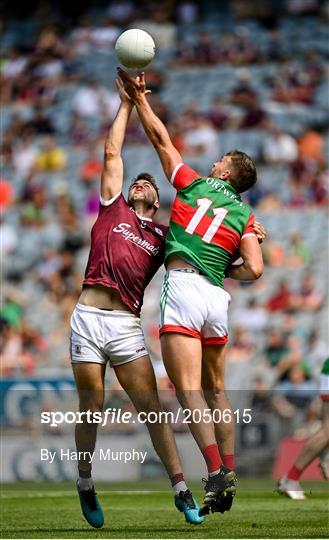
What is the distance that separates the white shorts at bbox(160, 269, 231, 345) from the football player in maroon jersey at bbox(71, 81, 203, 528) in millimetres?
284

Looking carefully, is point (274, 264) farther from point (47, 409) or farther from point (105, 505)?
point (105, 505)

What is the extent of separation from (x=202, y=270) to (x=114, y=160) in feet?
3.36

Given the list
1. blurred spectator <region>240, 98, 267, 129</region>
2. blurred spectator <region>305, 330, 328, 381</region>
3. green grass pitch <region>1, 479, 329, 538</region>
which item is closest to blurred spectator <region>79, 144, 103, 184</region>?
blurred spectator <region>240, 98, 267, 129</region>

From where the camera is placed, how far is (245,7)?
30.3 metres

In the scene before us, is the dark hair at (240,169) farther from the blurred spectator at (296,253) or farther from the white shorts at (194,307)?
the blurred spectator at (296,253)

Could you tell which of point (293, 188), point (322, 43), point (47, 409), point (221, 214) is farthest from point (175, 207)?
point (322, 43)

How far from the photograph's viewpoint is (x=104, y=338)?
32.8ft

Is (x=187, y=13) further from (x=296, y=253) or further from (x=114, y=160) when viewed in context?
Answer: (x=114, y=160)

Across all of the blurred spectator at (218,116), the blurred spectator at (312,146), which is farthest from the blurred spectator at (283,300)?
the blurred spectator at (218,116)

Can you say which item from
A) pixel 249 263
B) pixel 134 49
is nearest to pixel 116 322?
pixel 249 263

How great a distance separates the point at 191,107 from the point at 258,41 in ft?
10.1

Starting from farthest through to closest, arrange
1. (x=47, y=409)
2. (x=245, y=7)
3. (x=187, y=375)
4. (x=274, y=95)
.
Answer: (x=245, y=7) → (x=274, y=95) → (x=47, y=409) → (x=187, y=375)

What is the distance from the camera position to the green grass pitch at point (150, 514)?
10008mm

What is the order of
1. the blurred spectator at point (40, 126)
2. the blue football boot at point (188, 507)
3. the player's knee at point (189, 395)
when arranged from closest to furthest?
the player's knee at point (189, 395) < the blue football boot at point (188, 507) < the blurred spectator at point (40, 126)
